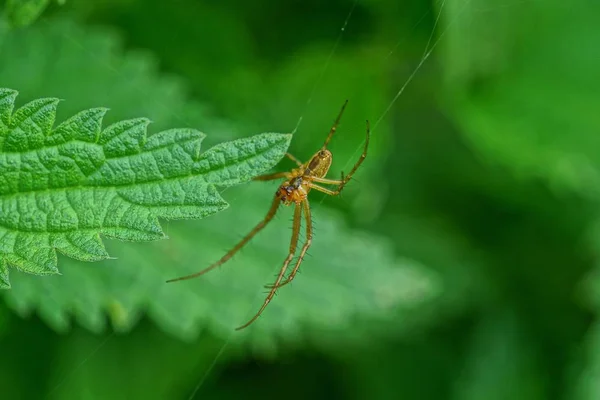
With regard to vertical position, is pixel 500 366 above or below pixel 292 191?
below

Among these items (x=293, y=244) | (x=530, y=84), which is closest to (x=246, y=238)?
(x=293, y=244)

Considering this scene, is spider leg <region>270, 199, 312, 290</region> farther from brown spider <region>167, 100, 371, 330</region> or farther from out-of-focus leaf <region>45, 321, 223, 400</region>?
out-of-focus leaf <region>45, 321, 223, 400</region>

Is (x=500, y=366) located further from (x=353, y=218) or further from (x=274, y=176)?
(x=274, y=176)

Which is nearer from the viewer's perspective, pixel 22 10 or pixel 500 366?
pixel 22 10

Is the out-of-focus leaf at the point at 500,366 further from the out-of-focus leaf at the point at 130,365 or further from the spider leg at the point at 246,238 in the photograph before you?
the spider leg at the point at 246,238

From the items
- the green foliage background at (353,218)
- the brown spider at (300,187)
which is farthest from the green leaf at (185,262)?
the brown spider at (300,187)

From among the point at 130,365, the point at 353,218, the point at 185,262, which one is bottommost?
the point at 130,365

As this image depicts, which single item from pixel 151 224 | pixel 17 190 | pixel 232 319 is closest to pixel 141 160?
pixel 151 224

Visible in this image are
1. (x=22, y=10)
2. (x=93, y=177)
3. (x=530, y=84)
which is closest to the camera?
(x=93, y=177)
